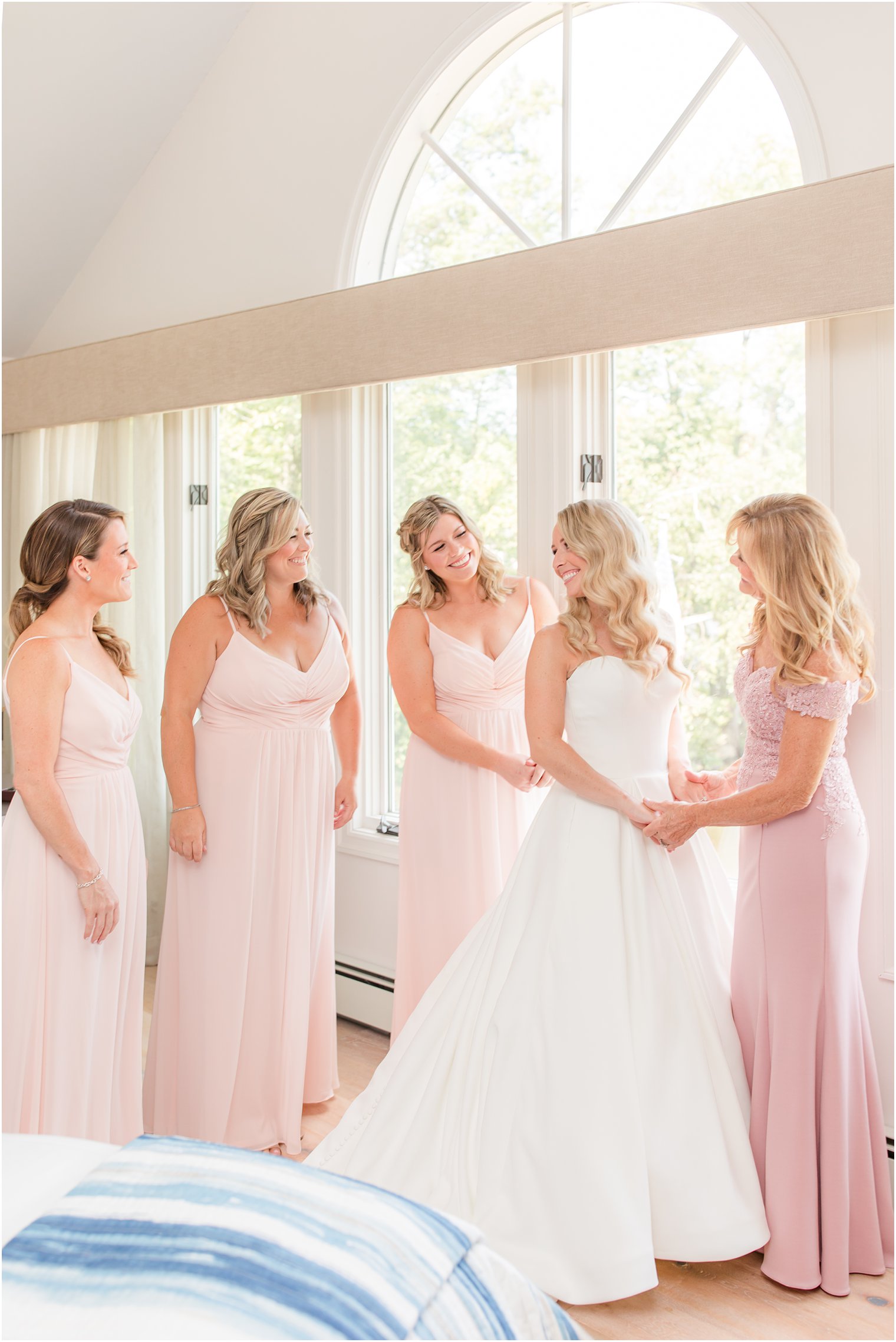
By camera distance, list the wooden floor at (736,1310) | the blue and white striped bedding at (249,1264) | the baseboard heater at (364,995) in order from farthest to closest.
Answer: the baseboard heater at (364,995) → the wooden floor at (736,1310) → the blue and white striped bedding at (249,1264)

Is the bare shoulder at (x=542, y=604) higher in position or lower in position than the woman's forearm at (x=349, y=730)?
higher

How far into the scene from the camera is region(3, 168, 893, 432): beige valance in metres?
Result: 2.42

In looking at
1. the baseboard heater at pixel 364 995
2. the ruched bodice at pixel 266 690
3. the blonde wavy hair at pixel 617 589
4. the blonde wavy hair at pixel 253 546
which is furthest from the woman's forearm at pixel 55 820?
the baseboard heater at pixel 364 995

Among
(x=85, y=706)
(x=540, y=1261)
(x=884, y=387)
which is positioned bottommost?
(x=540, y=1261)

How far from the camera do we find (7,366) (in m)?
4.52

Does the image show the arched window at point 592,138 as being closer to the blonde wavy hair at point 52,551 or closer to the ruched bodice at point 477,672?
the ruched bodice at point 477,672

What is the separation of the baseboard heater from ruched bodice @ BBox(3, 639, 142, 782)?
149cm

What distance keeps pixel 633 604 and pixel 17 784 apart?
1.47 metres

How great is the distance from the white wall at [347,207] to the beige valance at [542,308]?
0.15 metres

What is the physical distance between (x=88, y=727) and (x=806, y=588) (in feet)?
5.33

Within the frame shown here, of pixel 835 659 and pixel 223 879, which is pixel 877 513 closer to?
pixel 835 659

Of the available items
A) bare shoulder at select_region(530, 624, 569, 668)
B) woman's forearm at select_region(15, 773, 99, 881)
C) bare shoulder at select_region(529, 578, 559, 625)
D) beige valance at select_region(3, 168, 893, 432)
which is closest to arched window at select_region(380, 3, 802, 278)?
beige valance at select_region(3, 168, 893, 432)

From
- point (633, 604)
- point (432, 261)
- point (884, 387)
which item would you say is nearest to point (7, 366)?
point (432, 261)

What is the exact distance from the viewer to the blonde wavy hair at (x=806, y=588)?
216cm
